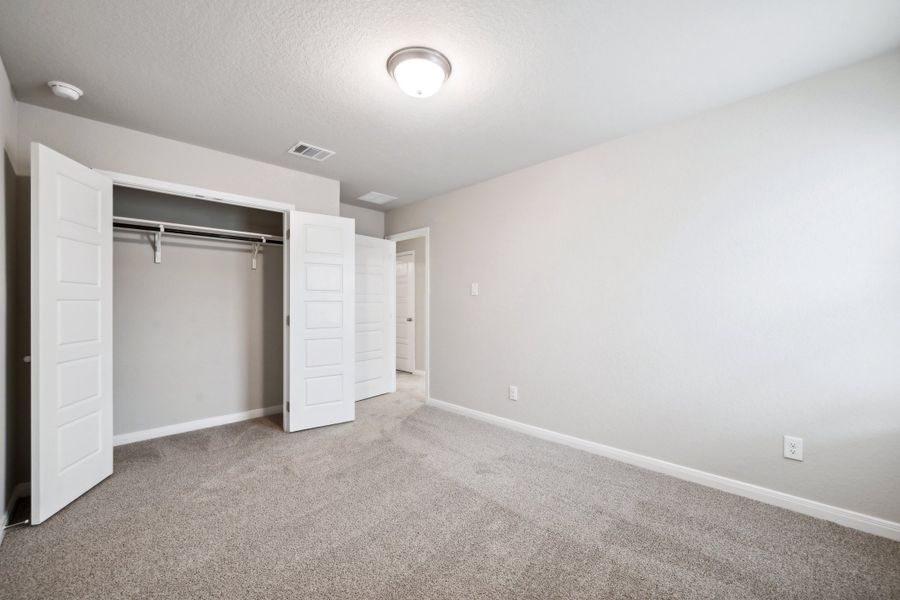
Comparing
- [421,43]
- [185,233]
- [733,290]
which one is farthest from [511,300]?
[185,233]

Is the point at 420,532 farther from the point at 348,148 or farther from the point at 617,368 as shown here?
the point at 348,148

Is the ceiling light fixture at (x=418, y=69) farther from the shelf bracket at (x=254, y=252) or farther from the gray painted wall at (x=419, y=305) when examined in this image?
the gray painted wall at (x=419, y=305)

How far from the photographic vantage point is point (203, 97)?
7.95ft

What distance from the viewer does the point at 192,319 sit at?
3.59 metres

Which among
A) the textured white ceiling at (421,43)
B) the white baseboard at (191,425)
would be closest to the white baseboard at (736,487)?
the textured white ceiling at (421,43)

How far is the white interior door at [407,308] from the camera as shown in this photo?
654 centimetres

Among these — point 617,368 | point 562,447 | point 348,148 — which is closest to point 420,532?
point 562,447

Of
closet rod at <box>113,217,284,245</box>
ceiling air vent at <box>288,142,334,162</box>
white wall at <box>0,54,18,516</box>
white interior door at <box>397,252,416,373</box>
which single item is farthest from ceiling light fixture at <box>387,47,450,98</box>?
white interior door at <box>397,252,416,373</box>

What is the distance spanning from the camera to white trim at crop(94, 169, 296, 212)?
2.83 metres

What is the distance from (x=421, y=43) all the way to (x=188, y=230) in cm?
278

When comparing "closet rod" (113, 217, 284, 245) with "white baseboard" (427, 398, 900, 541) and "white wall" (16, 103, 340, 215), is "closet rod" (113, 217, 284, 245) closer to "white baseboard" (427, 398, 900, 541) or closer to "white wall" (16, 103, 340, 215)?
"white wall" (16, 103, 340, 215)

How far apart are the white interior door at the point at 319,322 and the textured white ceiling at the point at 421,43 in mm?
965

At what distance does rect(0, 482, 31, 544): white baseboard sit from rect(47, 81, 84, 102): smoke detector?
2.40 meters

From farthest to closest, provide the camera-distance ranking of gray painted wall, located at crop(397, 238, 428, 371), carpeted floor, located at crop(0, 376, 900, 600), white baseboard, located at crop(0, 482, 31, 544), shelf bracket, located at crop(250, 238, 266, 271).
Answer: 1. gray painted wall, located at crop(397, 238, 428, 371)
2. shelf bracket, located at crop(250, 238, 266, 271)
3. white baseboard, located at crop(0, 482, 31, 544)
4. carpeted floor, located at crop(0, 376, 900, 600)
